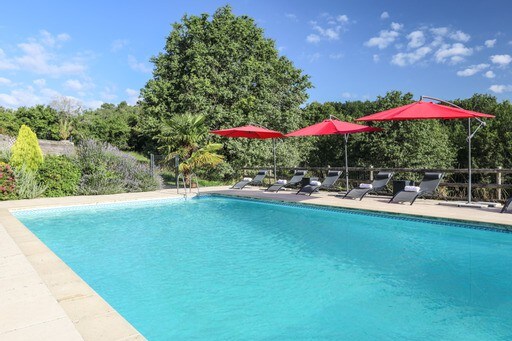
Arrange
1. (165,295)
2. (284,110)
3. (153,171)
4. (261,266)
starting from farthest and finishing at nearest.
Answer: (284,110) < (153,171) < (261,266) < (165,295)

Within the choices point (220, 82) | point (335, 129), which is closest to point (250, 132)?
point (335, 129)

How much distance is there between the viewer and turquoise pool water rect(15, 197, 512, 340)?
132 inches

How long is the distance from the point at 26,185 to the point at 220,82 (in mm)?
10593

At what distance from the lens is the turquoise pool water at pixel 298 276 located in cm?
336

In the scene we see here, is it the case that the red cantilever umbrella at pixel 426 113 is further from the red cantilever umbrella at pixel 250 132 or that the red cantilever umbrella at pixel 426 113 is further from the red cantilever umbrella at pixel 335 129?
the red cantilever umbrella at pixel 250 132

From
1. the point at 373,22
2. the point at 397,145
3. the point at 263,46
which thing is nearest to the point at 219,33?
the point at 263,46

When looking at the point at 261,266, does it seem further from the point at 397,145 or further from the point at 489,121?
the point at 489,121

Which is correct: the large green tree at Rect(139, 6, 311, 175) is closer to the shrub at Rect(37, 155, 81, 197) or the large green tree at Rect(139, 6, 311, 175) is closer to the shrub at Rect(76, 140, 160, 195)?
the shrub at Rect(76, 140, 160, 195)

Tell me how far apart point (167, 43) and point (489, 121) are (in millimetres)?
20238

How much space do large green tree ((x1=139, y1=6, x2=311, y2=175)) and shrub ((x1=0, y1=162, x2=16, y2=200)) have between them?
808 centimetres

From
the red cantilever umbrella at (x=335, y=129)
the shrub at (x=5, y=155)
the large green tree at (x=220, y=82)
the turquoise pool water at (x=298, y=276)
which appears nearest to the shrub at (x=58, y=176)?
the shrub at (x=5, y=155)

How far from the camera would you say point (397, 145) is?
18.5 meters

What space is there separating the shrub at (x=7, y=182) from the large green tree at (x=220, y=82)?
26.5 ft

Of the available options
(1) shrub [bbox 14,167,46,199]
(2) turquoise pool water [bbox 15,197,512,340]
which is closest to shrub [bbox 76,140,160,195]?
(1) shrub [bbox 14,167,46,199]
